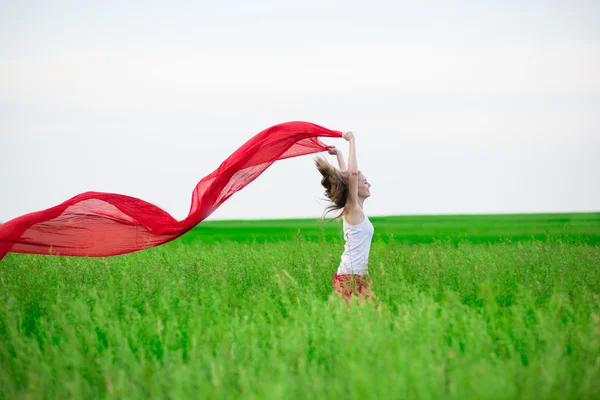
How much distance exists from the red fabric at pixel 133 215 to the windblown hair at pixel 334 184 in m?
1.04

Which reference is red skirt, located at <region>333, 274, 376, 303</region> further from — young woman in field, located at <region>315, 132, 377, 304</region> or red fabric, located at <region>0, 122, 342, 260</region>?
red fabric, located at <region>0, 122, 342, 260</region>

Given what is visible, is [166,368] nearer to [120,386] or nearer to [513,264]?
[120,386]

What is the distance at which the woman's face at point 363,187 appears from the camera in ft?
20.6

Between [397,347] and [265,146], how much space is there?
3.84 meters

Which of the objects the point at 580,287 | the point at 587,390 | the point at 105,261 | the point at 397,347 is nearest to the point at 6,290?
the point at 105,261

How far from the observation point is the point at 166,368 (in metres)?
4.10

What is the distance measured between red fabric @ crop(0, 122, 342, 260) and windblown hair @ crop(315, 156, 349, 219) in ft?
3.41

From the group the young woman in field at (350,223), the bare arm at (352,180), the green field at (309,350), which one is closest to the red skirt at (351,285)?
the young woman in field at (350,223)

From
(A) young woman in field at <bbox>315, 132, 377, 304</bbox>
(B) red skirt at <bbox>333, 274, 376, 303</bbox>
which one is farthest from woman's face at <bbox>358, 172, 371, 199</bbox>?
(B) red skirt at <bbox>333, 274, 376, 303</bbox>

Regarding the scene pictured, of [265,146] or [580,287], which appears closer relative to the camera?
[580,287]

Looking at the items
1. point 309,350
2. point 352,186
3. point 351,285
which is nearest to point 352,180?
point 352,186

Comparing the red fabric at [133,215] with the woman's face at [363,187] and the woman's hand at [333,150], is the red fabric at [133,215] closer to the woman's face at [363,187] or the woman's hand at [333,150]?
the woman's hand at [333,150]

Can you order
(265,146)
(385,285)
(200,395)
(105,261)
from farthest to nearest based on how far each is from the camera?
(105,261), (265,146), (385,285), (200,395)

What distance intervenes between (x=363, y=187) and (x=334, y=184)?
13.0 inches
